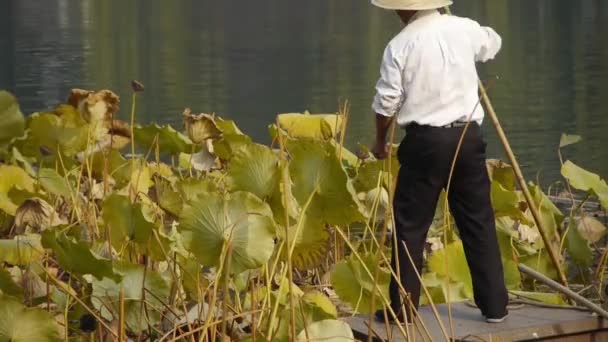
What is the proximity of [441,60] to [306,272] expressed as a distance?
6.07ft

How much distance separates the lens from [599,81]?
69.8 ft

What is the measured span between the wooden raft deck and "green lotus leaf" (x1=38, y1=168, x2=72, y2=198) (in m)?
1.78

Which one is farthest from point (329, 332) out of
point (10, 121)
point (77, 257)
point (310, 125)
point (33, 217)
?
point (10, 121)

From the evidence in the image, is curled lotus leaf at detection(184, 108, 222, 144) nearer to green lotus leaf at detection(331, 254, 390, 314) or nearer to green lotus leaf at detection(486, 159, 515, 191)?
green lotus leaf at detection(486, 159, 515, 191)

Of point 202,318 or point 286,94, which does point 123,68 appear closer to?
point 286,94

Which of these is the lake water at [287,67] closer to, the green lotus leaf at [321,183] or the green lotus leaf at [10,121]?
the green lotus leaf at [10,121]

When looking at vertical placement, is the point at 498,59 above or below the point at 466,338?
below

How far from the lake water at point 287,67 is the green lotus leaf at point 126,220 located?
20.5ft

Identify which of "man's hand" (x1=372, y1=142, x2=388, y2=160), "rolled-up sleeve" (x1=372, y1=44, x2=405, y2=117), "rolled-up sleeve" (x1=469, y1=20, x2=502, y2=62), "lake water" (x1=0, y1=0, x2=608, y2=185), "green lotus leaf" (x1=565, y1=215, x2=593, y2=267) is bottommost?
"lake water" (x1=0, y1=0, x2=608, y2=185)

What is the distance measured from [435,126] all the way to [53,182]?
2085 mm

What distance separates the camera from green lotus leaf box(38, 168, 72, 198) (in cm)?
566

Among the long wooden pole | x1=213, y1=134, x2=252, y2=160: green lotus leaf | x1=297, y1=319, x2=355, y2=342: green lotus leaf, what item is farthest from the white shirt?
x1=213, y1=134, x2=252, y2=160: green lotus leaf

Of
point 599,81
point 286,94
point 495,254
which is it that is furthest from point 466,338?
point 599,81

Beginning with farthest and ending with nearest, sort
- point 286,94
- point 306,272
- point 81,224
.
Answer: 1. point 286,94
2. point 306,272
3. point 81,224
